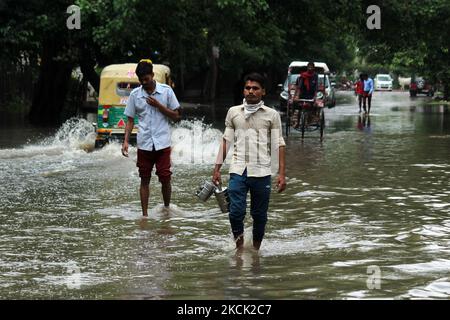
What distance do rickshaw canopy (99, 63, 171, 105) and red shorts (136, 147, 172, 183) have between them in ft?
29.9

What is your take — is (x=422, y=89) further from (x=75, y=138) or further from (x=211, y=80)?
(x=75, y=138)

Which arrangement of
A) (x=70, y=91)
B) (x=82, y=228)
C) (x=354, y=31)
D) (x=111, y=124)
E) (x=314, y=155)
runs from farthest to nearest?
(x=70, y=91), (x=354, y=31), (x=111, y=124), (x=314, y=155), (x=82, y=228)

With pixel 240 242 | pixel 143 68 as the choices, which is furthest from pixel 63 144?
pixel 240 242

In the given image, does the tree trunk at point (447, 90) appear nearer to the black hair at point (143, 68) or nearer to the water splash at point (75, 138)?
the water splash at point (75, 138)

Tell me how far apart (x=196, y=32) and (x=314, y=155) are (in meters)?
9.61

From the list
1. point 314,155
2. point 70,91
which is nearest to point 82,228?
point 314,155

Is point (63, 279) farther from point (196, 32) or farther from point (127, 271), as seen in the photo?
point (196, 32)

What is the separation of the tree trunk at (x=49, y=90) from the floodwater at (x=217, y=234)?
1246 centimetres

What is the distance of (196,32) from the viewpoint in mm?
26188

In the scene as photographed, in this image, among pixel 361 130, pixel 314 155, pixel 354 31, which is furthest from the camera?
pixel 354 31

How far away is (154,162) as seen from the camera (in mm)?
10688

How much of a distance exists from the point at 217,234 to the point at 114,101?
35.0 feet

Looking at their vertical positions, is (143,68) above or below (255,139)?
above
